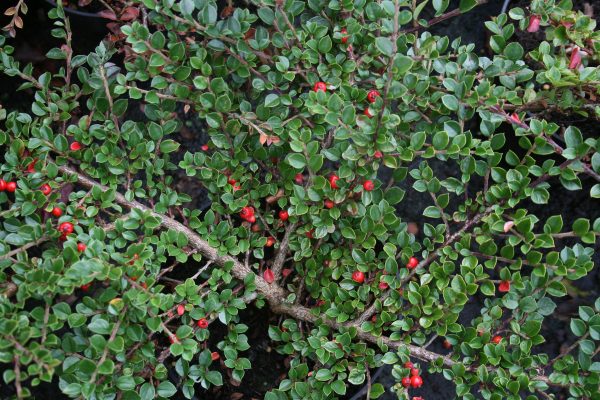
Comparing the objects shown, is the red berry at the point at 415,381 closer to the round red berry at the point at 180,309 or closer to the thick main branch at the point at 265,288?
the thick main branch at the point at 265,288

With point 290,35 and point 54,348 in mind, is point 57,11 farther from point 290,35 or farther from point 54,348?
point 54,348

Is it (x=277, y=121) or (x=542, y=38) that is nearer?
(x=277, y=121)

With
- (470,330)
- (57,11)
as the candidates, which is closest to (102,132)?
(57,11)

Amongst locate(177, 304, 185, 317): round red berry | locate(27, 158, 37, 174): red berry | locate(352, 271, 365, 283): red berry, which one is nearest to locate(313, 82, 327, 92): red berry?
locate(352, 271, 365, 283): red berry

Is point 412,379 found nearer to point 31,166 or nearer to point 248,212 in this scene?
point 248,212

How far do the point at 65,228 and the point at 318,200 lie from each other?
0.64 metres

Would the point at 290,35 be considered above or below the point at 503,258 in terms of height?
above

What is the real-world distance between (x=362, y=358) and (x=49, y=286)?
813 mm

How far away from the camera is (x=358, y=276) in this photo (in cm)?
166

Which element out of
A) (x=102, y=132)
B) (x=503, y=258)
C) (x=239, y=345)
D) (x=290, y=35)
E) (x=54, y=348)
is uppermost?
(x=290, y=35)

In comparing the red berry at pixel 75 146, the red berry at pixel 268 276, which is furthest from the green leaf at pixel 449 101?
the red berry at pixel 75 146

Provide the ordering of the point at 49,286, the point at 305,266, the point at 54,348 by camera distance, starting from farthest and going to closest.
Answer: the point at 305,266
the point at 54,348
the point at 49,286

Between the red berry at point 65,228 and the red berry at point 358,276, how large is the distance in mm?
761

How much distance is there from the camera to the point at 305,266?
5.99 feet
